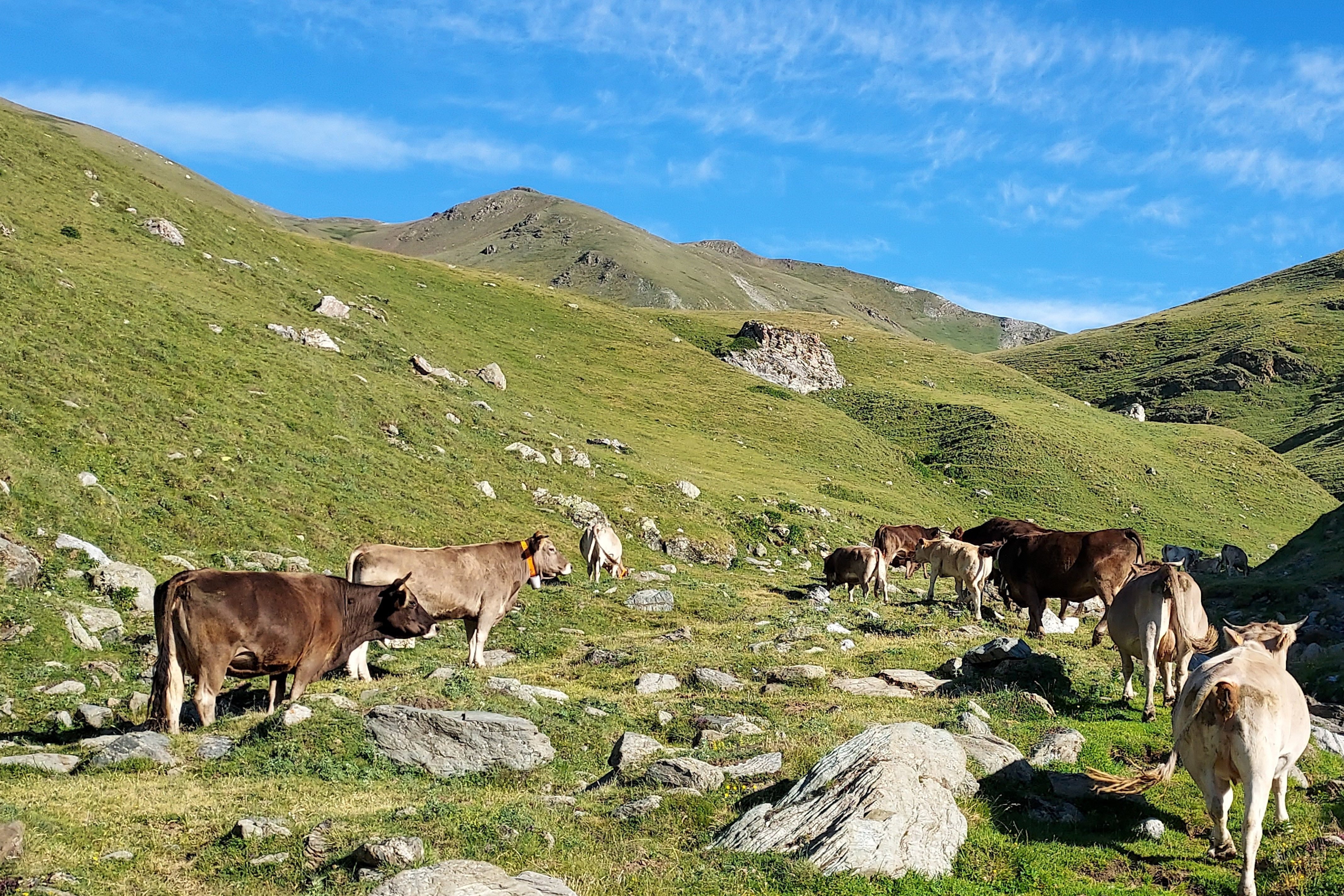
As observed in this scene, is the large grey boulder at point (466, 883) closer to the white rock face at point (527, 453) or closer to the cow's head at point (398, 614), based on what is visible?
the cow's head at point (398, 614)

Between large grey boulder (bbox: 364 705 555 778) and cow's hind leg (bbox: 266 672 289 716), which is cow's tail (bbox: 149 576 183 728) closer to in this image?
cow's hind leg (bbox: 266 672 289 716)

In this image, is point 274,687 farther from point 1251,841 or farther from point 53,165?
point 53,165

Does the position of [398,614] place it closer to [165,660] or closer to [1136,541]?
[165,660]

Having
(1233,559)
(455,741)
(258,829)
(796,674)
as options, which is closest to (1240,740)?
(455,741)

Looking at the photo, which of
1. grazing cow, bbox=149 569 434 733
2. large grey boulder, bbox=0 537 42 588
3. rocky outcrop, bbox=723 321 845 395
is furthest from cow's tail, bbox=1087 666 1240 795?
rocky outcrop, bbox=723 321 845 395

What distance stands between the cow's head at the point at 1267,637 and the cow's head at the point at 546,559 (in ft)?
42.3

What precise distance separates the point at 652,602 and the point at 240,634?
13.5 metres

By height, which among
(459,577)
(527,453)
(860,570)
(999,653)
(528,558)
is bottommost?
(999,653)

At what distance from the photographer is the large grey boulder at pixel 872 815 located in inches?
316

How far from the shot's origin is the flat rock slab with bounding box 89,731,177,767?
33.8ft

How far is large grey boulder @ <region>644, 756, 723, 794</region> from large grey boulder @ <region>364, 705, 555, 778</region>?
164cm

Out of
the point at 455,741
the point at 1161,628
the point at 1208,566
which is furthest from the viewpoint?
the point at 1208,566

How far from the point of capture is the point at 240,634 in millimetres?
12336

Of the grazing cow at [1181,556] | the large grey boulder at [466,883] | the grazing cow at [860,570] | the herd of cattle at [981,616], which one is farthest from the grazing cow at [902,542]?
the large grey boulder at [466,883]
